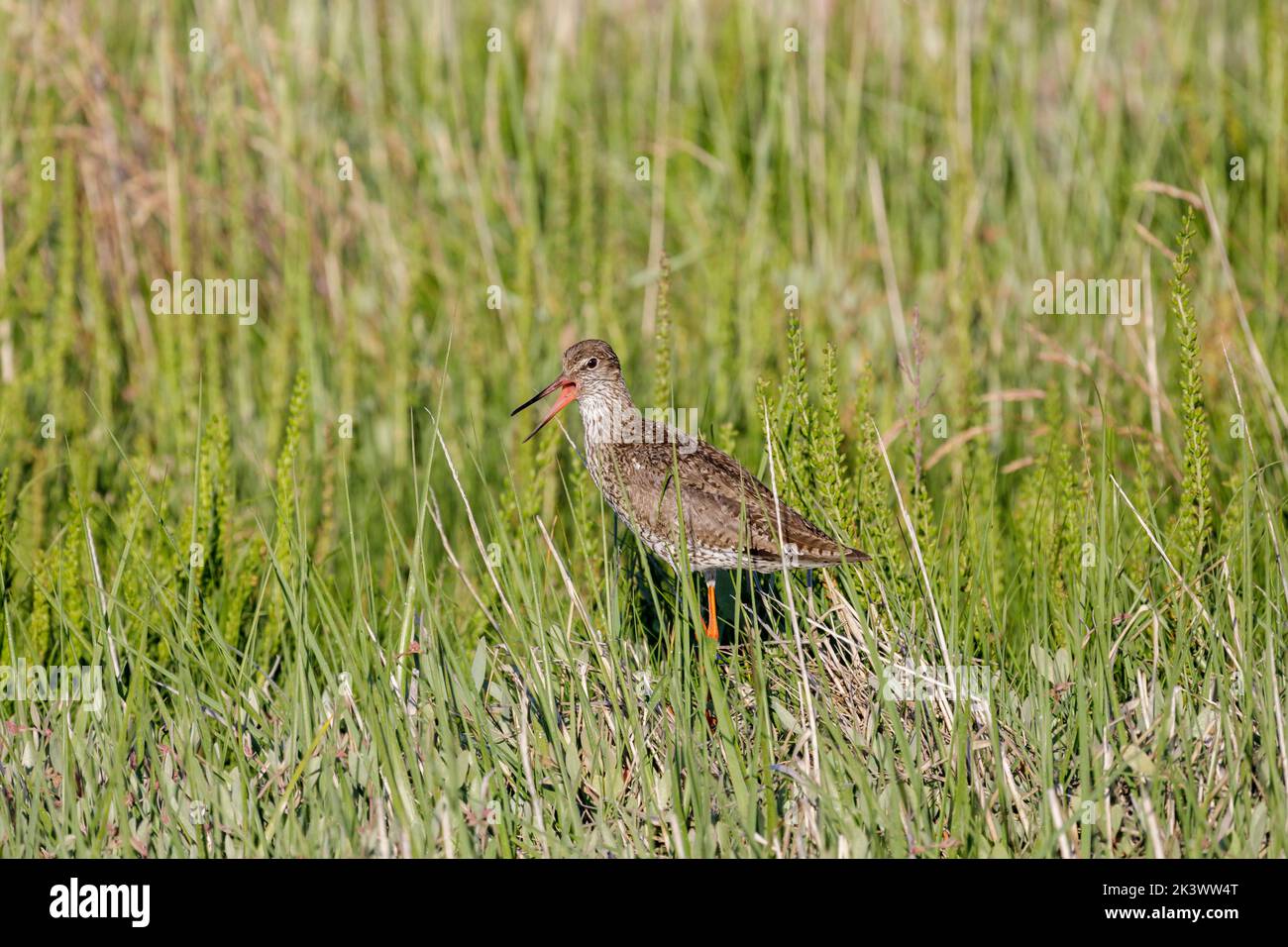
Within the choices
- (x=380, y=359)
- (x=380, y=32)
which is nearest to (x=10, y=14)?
(x=380, y=32)

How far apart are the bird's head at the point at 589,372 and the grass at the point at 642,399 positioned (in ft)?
0.87

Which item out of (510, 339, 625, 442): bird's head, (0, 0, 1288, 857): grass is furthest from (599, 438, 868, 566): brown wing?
(510, 339, 625, 442): bird's head

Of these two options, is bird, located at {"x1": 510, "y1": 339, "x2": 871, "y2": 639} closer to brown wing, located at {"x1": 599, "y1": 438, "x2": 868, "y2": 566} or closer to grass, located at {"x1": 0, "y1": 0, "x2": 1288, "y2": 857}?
brown wing, located at {"x1": 599, "y1": 438, "x2": 868, "y2": 566}

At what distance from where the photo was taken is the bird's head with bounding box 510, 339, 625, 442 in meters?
5.26

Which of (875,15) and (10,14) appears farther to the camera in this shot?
(875,15)

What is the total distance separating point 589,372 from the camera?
529 centimetres

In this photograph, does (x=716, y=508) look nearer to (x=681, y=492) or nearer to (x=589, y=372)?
(x=681, y=492)

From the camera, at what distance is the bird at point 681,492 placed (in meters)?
4.54

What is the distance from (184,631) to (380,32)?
5263 millimetres

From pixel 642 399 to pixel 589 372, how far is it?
4.80 ft

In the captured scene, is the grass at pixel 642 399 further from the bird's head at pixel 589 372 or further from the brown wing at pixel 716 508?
the bird's head at pixel 589 372

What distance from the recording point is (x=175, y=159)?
740 centimetres

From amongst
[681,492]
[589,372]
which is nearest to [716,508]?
[681,492]

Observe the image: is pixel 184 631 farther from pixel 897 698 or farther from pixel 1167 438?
pixel 1167 438
